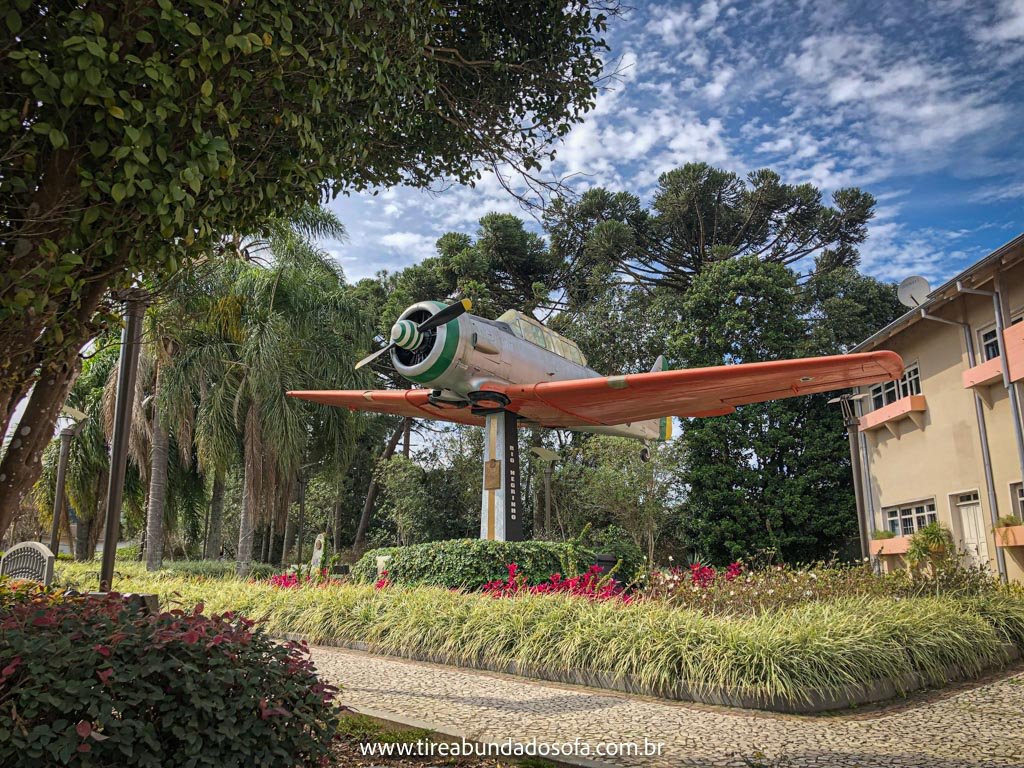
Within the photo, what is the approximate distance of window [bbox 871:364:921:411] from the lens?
18109 millimetres

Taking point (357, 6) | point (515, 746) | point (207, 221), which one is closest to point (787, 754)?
point (515, 746)

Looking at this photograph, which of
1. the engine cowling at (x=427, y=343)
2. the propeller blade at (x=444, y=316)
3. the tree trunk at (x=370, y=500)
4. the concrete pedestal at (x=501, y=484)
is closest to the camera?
the propeller blade at (x=444, y=316)

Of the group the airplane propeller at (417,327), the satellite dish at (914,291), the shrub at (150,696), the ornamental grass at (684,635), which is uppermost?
the satellite dish at (914,291)

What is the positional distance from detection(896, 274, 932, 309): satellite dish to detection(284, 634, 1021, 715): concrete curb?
32.3ft

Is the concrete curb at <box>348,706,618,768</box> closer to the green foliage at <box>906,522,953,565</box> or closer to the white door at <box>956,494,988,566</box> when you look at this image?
the green foliage at <box>906,522,953,565</box>

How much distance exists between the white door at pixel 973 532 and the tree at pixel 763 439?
8.90 m

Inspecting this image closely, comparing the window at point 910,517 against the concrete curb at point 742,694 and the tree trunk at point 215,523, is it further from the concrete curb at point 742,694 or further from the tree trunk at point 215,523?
the tree trunk at point 215,523

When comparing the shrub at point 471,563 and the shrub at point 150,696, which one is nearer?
the shrub at point 150,696

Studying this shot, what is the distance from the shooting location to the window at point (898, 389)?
59.4 ft

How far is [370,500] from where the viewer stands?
102ft

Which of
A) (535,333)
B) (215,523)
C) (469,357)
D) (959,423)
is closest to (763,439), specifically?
(959,423)

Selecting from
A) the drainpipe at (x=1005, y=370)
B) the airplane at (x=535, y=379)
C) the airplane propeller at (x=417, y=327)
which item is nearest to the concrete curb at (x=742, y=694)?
the airplane at (x=535, y=379)

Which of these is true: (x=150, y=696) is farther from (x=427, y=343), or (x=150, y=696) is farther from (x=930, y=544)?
(x=930, y=544)

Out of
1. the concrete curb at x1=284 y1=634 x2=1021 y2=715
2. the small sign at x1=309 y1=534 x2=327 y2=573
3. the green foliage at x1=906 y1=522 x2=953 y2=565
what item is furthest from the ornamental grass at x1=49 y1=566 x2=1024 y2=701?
the green foliage at x1=906 y1=522 x2=953 y2=565
